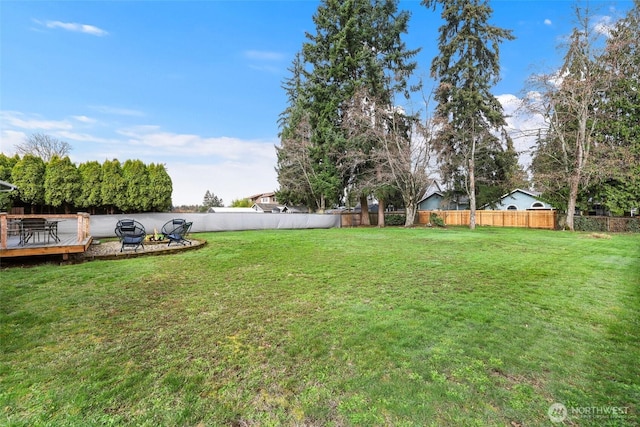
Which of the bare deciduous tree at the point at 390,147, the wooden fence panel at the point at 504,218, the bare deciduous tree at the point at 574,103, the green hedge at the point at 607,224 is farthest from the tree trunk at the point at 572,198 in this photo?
the bare deciduous tree at the point at 390,147

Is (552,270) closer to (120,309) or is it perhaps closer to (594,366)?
(594,366)

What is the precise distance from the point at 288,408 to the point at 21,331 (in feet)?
10.6

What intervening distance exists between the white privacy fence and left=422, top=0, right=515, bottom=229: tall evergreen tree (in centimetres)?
1019

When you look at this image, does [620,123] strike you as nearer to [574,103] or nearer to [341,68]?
[574,103]

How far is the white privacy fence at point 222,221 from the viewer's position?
41.1ft

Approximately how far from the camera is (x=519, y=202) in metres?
25.5

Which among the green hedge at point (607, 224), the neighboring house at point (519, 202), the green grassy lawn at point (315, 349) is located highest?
the neighboring house at point (519, 202)

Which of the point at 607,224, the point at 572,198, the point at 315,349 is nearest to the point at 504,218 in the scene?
the point at 572,198

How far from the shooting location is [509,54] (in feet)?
69.5

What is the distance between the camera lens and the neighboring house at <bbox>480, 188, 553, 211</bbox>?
24644mm

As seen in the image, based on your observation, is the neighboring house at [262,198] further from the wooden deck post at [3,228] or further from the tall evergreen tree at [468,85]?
the wooden deck post at [3,228]

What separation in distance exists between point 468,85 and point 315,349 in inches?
994

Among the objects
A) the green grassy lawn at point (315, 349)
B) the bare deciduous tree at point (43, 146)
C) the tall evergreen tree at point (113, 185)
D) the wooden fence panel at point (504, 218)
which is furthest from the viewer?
the bare deciduous tree at point (43, 146)

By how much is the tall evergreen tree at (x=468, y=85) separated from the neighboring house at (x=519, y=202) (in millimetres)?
3411
